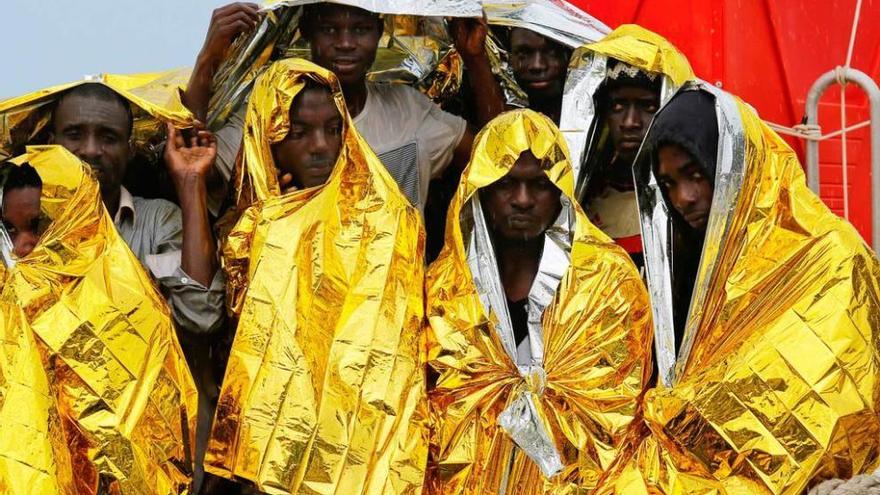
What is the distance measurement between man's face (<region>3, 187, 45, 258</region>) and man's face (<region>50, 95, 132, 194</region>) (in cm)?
27

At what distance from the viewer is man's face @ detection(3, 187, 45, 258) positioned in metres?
4.38

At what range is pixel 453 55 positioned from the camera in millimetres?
5141

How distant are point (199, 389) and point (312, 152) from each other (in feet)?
2.14

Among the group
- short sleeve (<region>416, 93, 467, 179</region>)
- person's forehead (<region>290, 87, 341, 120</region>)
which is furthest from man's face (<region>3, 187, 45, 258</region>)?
short sleeve (<region>416, 93, 467, 179</region>)

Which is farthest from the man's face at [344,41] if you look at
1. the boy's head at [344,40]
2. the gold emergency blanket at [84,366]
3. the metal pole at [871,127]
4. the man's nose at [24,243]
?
the metal pole at [871,127]

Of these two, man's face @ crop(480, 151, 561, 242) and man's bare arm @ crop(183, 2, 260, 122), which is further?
man's bare arm @ crop(183, 2, 260, 122)

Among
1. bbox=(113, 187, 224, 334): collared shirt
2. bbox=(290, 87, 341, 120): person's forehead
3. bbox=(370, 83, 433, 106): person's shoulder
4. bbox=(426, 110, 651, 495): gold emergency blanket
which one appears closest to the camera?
bbox=(426, 110, 651, 495): gold emergency blanket

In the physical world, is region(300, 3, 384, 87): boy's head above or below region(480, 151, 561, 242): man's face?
above

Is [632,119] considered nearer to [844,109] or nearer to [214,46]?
[844,109]

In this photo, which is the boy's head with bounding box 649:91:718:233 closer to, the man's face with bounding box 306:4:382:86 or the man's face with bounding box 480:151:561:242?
the man's face with bounding box 480:151:561:242

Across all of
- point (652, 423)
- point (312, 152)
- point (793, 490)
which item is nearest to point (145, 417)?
point (312, 152)

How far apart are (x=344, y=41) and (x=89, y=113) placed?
685 mm

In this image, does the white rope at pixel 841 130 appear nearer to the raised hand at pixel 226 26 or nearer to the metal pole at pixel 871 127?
the metal pole at pixel 871 127

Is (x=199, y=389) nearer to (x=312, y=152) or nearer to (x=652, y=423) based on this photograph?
(x=312, y=152)
